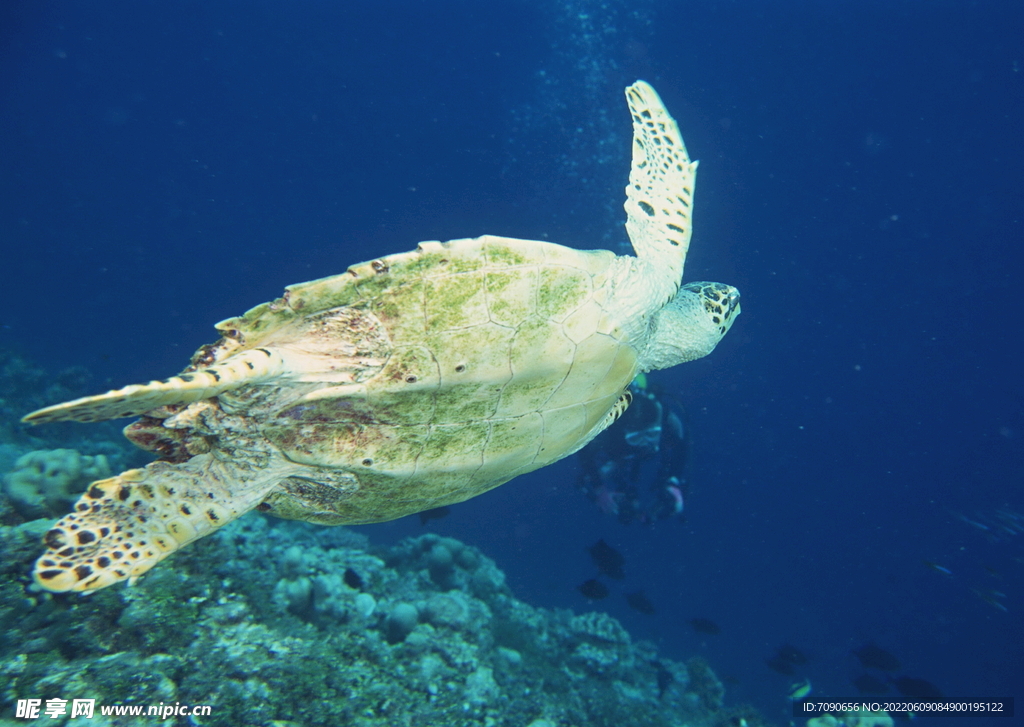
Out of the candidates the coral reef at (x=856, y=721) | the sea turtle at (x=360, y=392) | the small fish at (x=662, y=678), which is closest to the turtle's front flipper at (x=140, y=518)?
the sea turtle at (x=360, y=392)

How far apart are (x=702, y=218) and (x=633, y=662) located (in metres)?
19.2

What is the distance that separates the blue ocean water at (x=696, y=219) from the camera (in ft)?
63.2

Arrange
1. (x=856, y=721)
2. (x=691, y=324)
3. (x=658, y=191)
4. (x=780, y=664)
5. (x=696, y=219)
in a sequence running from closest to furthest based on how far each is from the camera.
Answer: (x=658, y=191) → (x=691, y=324) → (x=856, y=721) → (x=780, y=664) → (x=696, y=219)

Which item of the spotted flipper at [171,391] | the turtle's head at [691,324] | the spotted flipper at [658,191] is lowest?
the spotted flipper at [171,391]

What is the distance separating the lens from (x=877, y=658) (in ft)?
26.4

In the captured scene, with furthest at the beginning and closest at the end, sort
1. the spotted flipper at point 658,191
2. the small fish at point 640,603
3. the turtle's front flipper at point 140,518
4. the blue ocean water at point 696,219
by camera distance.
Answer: the blue ocean water at point 696,219 < the small fish at point 640,603 < the spotted flipper at point 658,191 < the turtle's front flipper at point 140,518

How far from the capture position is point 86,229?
35.7 metres

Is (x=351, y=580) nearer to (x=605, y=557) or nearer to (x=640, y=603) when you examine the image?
(x=605, y=557)

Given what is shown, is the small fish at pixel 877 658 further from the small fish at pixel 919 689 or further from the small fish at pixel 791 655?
the small fish at pixel 791 655

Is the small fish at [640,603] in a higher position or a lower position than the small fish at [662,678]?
higher

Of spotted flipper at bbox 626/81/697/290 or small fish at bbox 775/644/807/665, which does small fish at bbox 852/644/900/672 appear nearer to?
Answer: small fish at bbox 775/644/807/665

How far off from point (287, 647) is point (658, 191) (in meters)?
4.93

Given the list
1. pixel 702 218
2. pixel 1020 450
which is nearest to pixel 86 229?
pixel 702 218

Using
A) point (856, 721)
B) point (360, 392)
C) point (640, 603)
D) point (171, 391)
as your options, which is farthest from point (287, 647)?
point (856, 721)
